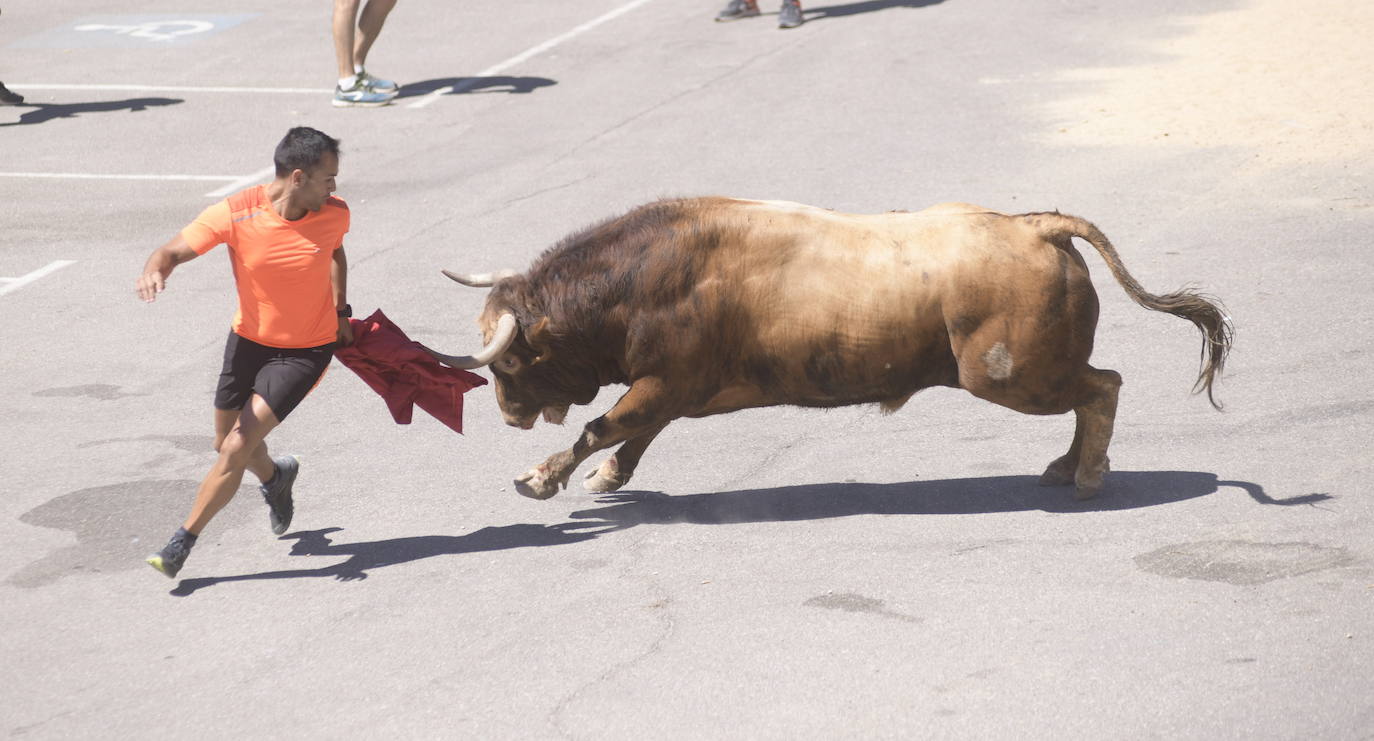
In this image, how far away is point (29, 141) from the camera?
41.5 ft

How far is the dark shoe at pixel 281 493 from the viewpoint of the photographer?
594 centimetres

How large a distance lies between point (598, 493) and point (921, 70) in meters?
8.64

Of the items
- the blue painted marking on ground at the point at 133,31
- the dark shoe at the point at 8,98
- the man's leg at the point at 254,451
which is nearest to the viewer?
the man's leg at the point at 254,451

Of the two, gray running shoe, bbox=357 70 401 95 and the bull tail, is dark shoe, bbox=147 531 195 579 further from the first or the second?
gray running shoe, bbox=357 70 401 95

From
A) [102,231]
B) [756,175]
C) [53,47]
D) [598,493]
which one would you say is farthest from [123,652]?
[53,47]

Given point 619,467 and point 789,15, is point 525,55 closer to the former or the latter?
point 789,15

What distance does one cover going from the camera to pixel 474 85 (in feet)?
46.4

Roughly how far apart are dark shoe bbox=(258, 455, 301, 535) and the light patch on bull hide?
287 centimetres

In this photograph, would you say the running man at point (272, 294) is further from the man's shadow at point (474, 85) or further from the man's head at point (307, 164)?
the man's shadow at point (474, 85)

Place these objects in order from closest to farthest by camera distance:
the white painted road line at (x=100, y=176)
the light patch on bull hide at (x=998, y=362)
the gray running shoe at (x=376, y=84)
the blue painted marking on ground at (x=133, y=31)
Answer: the light patch on bull hide at (x=998, y=362) → the white painted road line at (x=100, y=176) → the gray running shoe at (x=376, y=84) → the blue painted marking on ground at (x=133, y=31)

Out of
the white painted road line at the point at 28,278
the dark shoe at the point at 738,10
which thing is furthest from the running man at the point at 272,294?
the dark shoe at the point at 738,10

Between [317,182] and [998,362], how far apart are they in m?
2.72

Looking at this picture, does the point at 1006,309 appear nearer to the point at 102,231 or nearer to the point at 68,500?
the point at 68,500

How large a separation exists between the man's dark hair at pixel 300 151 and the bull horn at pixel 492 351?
37.0 inches
